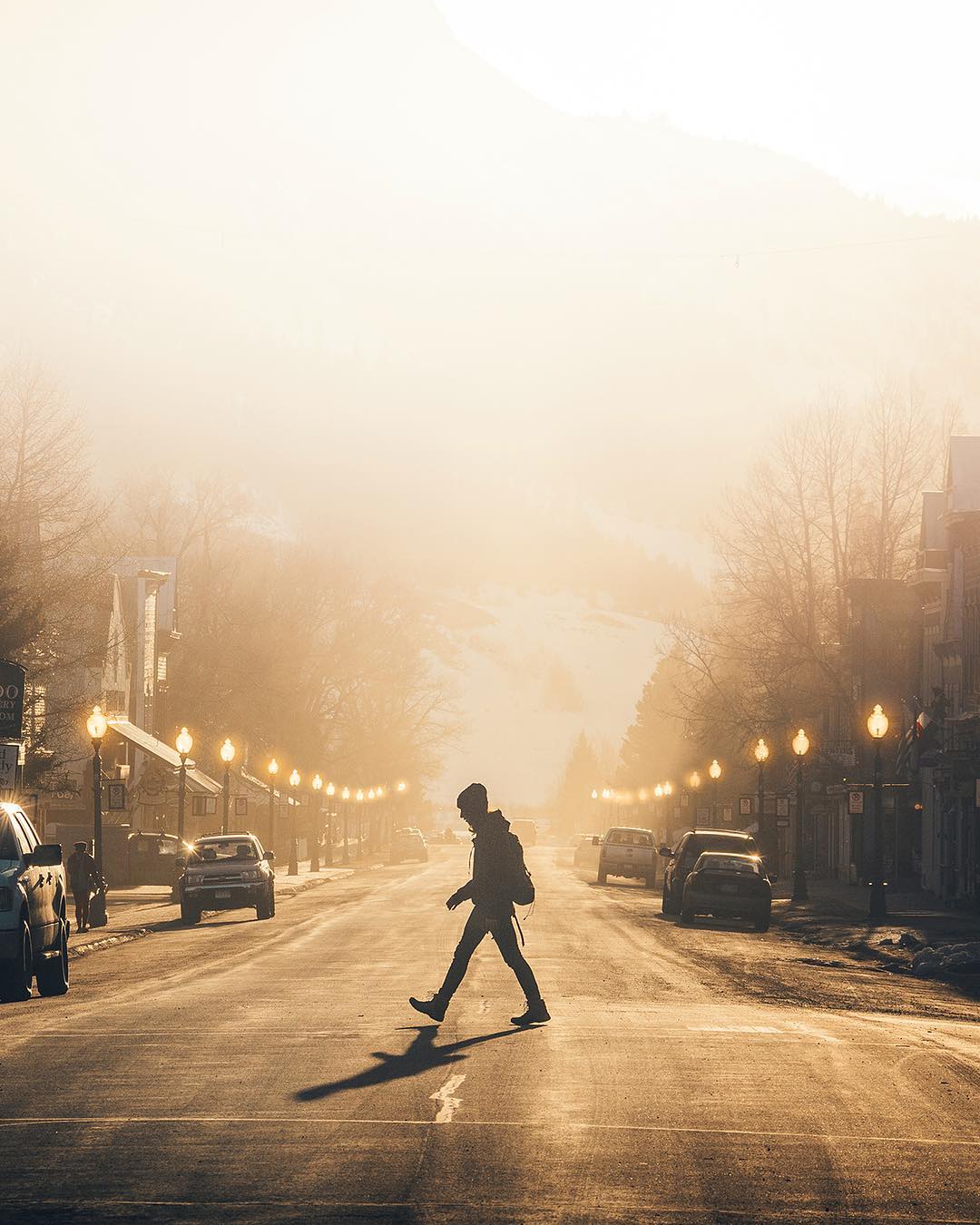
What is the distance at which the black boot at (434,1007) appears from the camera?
52.9 ft

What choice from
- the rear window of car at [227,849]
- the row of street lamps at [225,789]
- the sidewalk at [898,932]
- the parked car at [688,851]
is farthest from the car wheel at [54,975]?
the parked car at [688,851]

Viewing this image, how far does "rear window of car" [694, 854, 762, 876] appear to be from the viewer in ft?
121

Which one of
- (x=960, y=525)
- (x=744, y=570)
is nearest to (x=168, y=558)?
(x=744, y=570)

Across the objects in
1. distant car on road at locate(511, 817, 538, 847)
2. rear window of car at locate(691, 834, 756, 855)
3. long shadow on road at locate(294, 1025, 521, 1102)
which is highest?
rear window of car at locate(691, 834, 756, 855)

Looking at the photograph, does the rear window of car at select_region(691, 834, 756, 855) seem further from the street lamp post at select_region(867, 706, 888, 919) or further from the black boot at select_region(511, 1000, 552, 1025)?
the black boot at select_region(511, 1000, 552, 1025)

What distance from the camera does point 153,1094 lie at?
11.9 metres

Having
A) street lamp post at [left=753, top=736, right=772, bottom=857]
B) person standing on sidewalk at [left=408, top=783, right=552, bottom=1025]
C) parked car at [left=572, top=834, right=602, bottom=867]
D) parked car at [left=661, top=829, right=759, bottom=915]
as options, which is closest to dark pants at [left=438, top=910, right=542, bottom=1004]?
person standing on sidewalk at [left=408, top=783, right=552, bottom=1025]

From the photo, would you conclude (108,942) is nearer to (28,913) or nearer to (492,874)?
(28,913)

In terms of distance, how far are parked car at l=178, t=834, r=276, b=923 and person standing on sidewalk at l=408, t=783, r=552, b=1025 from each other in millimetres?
21305

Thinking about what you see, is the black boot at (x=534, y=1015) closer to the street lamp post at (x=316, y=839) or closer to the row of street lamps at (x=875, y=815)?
the row of street lamps at (x=875, y=815)

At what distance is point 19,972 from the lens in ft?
61.2

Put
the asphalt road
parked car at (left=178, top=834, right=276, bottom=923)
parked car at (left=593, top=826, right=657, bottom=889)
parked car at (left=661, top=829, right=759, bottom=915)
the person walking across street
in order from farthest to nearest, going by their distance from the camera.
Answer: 1. parked car at (left=593, top=826, right=657, bottom=889)
2. parked car at (left=661, top=829, right=759, bottom=915)
3. parked car at (left=178, top=834, right=276, bottom=923)
4. the person walking across street
5. the asphalt road

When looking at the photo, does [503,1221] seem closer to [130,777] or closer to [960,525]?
[960,525]

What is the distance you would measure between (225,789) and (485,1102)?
139 feet
